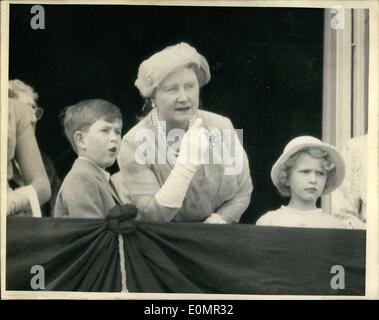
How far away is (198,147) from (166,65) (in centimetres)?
44

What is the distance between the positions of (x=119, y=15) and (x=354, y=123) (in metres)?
1.30

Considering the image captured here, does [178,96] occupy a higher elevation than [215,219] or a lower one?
higher

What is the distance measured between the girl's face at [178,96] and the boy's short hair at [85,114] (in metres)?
0.22

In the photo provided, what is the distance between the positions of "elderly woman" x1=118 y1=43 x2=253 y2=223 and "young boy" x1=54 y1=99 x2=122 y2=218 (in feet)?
0.25

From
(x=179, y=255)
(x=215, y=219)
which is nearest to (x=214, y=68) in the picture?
(x=215, y=219)

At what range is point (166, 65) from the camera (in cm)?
380

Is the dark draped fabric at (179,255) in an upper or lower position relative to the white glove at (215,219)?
lower

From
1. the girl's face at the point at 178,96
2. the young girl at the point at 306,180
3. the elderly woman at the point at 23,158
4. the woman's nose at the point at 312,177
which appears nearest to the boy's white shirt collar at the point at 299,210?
the young girl at the point at 306,180

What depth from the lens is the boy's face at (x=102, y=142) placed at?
3809mm

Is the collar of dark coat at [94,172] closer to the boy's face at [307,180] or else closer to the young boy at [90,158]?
the young boy at [90,158]

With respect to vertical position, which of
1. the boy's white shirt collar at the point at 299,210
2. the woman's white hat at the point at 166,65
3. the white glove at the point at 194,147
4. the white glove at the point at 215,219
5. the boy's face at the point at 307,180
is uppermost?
the woman's white hat at the point at 166,65

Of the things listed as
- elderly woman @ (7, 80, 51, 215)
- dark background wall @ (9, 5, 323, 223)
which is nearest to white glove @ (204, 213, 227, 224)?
dark background wall @ (9, 5, 323, 223)

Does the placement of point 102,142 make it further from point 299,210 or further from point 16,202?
point 299,210
